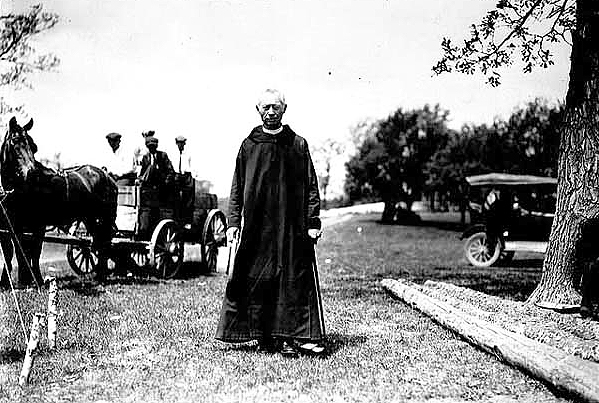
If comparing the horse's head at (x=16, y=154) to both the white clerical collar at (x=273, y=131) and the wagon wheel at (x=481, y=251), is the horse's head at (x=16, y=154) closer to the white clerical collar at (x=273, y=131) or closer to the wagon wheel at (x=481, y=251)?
the white clerical collar at (x=273, y=131)

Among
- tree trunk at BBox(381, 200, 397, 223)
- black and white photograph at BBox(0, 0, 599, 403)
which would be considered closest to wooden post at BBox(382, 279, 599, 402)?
black and white photograph at BBox(0, 0, 599, 403)

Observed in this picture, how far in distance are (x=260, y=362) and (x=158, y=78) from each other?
3876 millimetres

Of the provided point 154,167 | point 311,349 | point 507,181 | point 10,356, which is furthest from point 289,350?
point 507,181

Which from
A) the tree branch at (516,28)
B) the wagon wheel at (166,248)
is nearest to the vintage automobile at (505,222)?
the tree branch at (516,28)

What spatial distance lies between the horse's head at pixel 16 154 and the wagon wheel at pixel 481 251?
1167 centimetres

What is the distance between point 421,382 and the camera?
495cm

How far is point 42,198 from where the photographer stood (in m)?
8.95

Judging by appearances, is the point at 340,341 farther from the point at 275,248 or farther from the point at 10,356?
the point at 10,356

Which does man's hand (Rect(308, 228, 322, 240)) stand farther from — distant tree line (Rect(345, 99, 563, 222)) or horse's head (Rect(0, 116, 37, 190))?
distant tree line (Rect(345, 99, 563, 222))

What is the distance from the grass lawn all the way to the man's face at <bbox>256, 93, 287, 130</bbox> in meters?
2.00

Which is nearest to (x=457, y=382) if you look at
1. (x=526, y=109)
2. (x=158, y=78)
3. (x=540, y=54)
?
(x=158, y=78)

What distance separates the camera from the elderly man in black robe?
551 cm

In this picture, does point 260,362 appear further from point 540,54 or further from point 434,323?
point 540,54

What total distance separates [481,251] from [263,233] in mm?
12247
